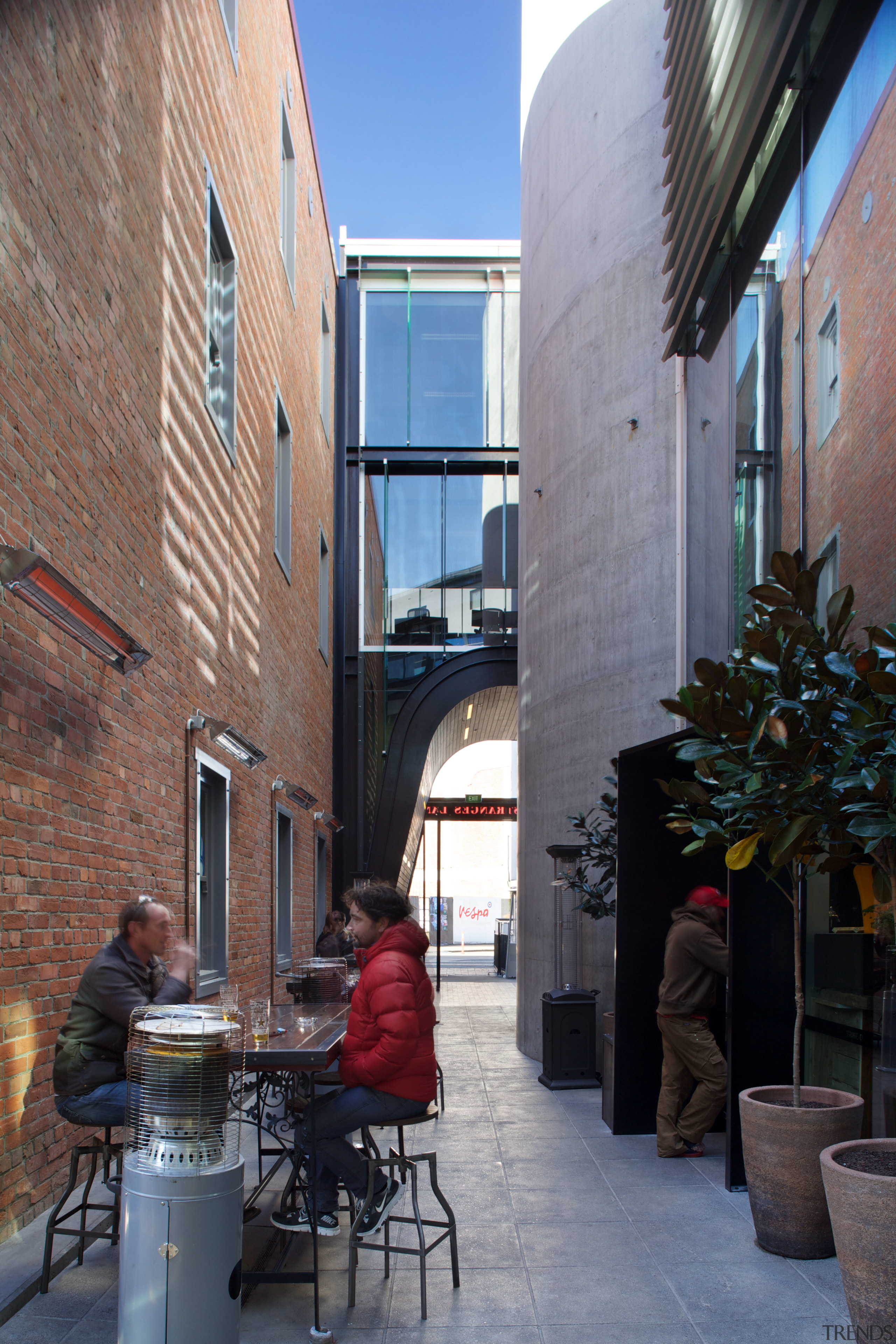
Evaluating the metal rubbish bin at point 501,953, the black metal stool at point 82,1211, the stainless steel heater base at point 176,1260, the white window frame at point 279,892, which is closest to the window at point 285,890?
the white window frame at point 279,892

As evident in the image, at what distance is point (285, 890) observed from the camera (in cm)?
1313

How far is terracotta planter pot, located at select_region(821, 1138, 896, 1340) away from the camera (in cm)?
350

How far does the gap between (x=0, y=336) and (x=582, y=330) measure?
7301 millimetres

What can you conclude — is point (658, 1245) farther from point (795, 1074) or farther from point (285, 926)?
point (285, 926)

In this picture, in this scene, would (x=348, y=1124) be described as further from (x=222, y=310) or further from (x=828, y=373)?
(x=222, y=310)

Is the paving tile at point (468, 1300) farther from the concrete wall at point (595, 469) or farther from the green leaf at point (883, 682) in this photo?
the concrete wall at point (595, 469)

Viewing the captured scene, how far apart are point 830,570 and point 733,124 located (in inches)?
133

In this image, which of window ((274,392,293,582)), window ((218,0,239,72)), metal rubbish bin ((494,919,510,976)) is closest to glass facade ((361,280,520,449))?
window ((274,392,293,582))

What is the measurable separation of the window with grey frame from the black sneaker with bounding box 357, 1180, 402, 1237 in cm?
1421

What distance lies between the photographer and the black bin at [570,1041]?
926cm

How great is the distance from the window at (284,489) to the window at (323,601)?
9.78 feet

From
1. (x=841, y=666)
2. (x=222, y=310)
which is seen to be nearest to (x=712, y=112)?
(x=222, y=310)

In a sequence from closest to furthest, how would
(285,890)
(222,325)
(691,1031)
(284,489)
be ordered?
1. (691,1031)
2. (222,325)
3. (285,890)
4. (284,489)

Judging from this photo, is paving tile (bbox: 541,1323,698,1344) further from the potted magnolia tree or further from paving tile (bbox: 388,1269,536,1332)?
the potted magnolia tree
